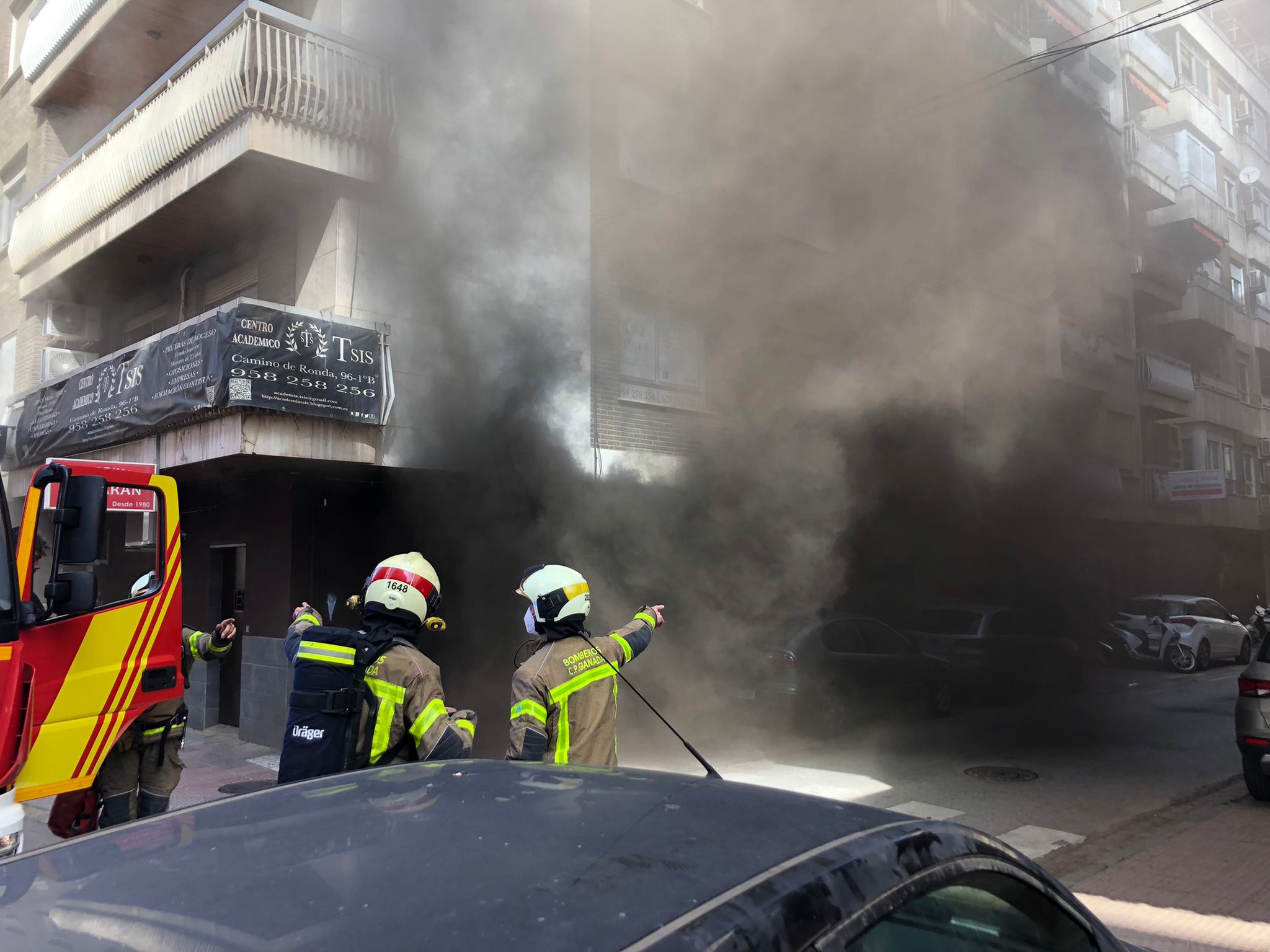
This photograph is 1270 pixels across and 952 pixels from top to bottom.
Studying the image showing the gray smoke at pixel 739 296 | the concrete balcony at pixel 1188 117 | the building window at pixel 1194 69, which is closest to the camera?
the gray smoke at pixel 739 296

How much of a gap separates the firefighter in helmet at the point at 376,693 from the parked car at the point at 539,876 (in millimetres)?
919

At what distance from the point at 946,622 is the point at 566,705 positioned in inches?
348

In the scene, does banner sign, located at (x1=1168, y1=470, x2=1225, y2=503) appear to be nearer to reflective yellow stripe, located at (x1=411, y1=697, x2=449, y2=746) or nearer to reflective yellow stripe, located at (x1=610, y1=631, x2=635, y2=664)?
reflective yellow stripe, located at (x1=610, y1=631, x2=635, y2=664)

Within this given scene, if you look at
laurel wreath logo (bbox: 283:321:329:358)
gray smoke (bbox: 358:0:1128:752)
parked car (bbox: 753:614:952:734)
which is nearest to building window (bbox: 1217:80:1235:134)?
gray smoke (bbox: 358:0:1128:752)

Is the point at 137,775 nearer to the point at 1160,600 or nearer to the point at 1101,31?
the point at 1160,600

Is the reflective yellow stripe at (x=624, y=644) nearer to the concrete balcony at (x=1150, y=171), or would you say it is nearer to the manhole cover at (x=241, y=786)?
the manhole cover at (x=241, y=786)

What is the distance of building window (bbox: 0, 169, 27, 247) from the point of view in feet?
43.2

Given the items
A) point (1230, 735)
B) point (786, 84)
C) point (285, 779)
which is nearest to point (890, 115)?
point (786, 84)

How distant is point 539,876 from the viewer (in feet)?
3.33

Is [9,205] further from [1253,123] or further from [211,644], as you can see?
[1253,123]

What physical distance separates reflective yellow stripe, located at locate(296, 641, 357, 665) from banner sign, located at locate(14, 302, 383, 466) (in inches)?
189

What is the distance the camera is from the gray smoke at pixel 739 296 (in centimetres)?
781

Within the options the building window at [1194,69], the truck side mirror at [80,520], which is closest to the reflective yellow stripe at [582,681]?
the truck side mirror at [80,520]

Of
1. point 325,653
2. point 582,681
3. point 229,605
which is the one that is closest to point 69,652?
point 325,653
